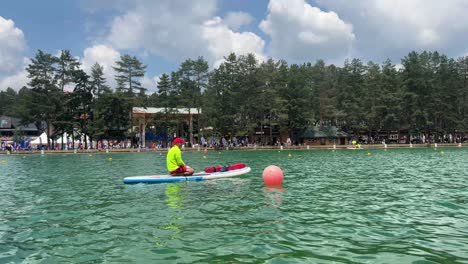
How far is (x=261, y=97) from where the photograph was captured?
68.8 metres

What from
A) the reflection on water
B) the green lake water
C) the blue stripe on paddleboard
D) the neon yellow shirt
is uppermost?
the neon yellow shirt

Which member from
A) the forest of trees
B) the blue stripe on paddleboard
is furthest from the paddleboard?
the forest of trees

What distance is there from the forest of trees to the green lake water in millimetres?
53080

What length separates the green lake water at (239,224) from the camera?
6.88 meters

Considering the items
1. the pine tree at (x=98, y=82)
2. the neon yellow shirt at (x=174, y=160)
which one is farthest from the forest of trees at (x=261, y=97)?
the neon yellow shirt at (x=174, y=160)

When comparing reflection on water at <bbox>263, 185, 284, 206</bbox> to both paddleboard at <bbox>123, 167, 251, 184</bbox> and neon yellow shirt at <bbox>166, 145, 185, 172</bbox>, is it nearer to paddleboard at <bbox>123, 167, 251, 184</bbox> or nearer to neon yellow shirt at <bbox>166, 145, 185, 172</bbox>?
paddleboard at <bbox>123, 167, 251, 184</bbox>

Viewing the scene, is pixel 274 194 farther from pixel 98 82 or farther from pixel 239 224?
pixel 98 82

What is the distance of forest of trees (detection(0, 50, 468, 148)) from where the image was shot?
218ft

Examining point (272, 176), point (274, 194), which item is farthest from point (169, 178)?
point (274, 194)

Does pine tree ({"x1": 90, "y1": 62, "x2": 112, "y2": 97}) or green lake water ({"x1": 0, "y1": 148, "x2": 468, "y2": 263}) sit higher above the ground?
pine tree ({"x1": 90, "y1": 62, "x2": 112, "y2": 97})

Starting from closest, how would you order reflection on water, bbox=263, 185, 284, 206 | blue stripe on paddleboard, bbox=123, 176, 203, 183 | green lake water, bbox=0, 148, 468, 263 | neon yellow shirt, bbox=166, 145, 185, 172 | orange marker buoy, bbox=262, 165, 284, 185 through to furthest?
green lake water, bbox=0, 148, 468, 263
reflection on water, bbox=263, 185, 284, 206
orange marker buoy, bbox=262, 165, 284, 185
blue stripe on paddleboard, bbox=123, 176, 203, 183
neon yellow shirt, bbox=166, 145, 185, 172

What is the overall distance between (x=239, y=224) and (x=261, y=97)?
60351 mm

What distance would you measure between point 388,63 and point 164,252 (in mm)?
80720

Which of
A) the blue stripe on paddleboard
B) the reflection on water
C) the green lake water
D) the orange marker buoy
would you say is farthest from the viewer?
the blue stripe on paddleboard
